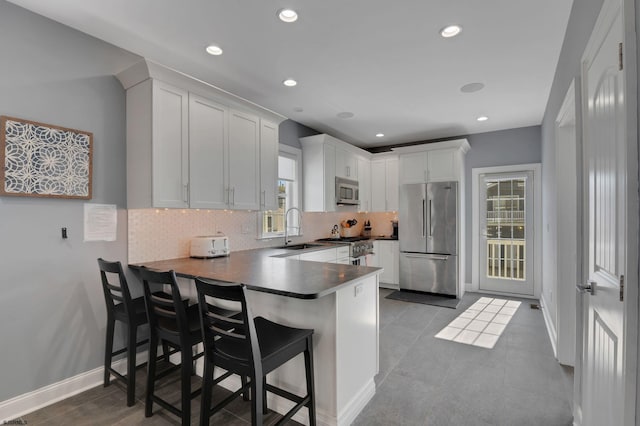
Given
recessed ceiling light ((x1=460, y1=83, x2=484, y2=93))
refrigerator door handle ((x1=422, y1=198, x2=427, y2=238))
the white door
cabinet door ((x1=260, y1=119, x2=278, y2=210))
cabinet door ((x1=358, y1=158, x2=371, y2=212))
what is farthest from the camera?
cabinet door ((x1=358, y1=158, x2=371, y2=212))

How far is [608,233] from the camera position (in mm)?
1330

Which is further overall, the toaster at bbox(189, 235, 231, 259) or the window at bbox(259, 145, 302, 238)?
the window at bbox(259, 145, 302, 238)

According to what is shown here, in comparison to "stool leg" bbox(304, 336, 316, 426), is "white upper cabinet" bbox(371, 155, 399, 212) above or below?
above

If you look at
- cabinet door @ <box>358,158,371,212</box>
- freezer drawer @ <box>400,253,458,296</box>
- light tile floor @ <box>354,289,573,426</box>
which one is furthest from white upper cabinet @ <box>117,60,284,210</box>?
freezer drawer @ <box>400,253,458,296</box>

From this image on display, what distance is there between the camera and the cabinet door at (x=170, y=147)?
8.38 feet

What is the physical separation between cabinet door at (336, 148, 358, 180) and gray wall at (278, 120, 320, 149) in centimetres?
62

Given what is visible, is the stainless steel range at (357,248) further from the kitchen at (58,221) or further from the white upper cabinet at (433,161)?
the kitchen at (58,221)

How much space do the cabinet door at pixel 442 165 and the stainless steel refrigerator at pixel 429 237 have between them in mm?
124

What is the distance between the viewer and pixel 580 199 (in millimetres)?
1841

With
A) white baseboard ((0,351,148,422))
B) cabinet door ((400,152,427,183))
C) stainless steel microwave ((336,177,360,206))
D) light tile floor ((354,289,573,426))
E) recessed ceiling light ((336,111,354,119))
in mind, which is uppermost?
recessed ceiling light ((336,111,354,119))

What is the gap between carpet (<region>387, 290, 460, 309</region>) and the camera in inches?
185

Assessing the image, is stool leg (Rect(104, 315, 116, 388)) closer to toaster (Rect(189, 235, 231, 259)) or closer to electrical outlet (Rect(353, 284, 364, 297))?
toaster (Rect(189, 235, 231, 259))

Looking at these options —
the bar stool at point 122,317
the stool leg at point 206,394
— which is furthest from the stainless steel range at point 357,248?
the stool leg at point 206,394

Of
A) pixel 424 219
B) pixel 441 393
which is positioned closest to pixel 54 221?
pixel 441 393
